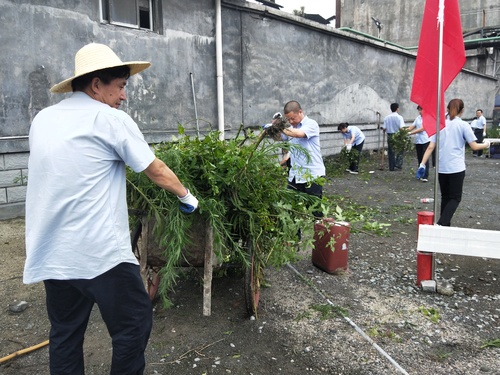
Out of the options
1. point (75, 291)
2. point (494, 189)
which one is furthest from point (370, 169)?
point (75, 291)

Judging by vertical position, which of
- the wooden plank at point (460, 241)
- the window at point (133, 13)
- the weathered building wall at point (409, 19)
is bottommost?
the wooden plank at point (460, 241)

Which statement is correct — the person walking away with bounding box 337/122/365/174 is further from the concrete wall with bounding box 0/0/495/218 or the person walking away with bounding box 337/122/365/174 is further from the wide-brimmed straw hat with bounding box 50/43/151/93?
the wide-brimmed straw hat with bounding box 50/43/151/93

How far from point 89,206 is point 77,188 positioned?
10 centimetres

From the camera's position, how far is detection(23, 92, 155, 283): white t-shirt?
1.87 meters

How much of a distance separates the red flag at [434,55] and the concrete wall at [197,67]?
2.31 metres

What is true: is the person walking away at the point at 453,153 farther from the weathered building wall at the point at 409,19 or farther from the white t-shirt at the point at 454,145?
the weathered building wall at the point at 409,19

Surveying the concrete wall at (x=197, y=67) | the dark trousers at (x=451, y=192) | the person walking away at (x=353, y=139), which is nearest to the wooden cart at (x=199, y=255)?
the concrete wall at (x=197, y=67)

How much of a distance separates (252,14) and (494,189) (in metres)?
6.73

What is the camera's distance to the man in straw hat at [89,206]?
1880mm

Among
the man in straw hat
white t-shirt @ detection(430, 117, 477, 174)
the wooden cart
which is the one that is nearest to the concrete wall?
the wooden cart

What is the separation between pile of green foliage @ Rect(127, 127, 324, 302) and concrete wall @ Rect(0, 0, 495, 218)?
0.46m

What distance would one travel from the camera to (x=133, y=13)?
24.1 ft

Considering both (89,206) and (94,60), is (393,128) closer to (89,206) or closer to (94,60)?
(94,60)

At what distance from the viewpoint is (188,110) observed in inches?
326
